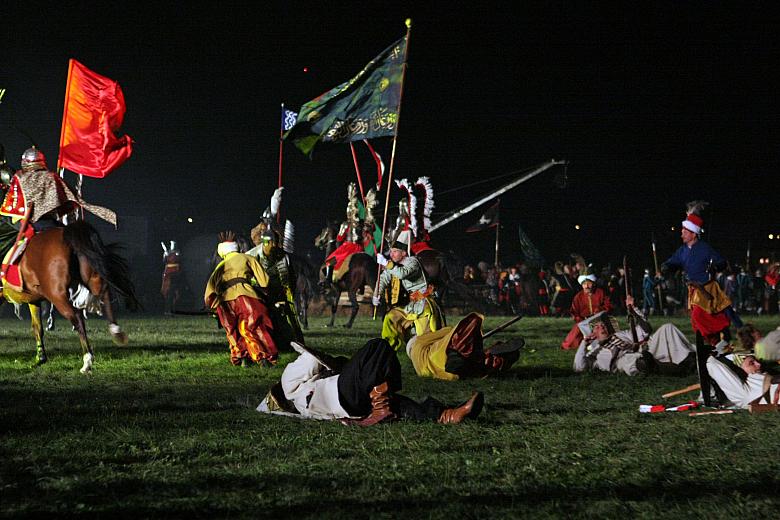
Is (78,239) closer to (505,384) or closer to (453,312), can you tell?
(505,384)

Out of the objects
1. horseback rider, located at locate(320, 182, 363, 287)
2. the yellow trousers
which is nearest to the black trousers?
the yellow trousers

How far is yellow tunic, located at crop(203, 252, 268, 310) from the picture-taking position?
10.2 meters

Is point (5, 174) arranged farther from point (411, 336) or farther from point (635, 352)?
point (635, 352)

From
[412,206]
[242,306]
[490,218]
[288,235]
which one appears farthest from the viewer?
[490,218]

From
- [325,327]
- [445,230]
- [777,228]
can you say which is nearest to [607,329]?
[325,327]

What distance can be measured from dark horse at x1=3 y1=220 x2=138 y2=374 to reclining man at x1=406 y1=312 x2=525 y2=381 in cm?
346

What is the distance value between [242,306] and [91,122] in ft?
11.0

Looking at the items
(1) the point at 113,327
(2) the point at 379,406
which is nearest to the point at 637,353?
(2) the point at 379,406

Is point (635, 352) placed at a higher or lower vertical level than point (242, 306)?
lower

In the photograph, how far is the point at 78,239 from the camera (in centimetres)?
931

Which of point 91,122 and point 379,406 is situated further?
point 91,122

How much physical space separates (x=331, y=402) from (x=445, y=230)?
3024cm

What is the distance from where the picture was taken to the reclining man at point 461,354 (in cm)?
853

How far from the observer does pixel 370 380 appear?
17.9ft
